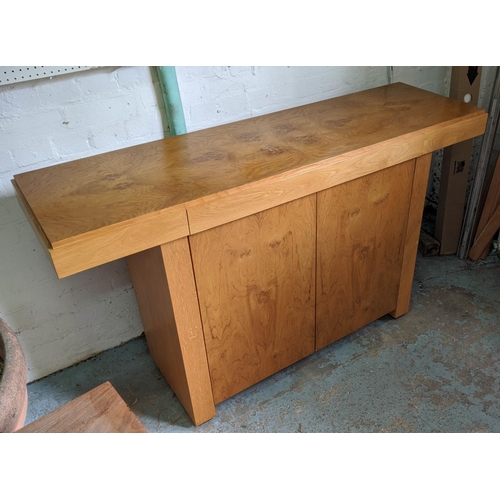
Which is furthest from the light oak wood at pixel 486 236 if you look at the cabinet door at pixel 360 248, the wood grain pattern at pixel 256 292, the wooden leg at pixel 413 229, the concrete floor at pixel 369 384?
the wood grain pattern at pixel 256 292

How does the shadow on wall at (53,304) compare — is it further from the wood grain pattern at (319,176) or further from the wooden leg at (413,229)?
the wooden leg at (413,229)

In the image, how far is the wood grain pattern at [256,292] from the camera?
163 centimetres

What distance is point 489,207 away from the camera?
2.56 m

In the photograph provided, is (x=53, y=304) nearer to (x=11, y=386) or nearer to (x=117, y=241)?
(x=117, y=241)

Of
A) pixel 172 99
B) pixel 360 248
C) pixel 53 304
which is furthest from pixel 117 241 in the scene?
pixel 360 248

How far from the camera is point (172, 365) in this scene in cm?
194

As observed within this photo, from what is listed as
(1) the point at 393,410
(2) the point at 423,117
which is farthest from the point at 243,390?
(2) the point at 423,117

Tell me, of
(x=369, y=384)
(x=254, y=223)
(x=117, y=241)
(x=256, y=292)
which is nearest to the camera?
(x=117, y=241)

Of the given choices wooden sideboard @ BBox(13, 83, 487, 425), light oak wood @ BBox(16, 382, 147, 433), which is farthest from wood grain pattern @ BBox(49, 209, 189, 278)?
light oak wood @ BBox(16, 382, 147, 433)

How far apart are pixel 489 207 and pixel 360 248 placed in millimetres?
991

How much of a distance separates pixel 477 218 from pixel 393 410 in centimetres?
124

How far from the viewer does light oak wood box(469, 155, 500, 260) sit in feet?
8.16

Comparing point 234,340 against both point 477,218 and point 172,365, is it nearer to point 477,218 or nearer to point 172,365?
point 172,365

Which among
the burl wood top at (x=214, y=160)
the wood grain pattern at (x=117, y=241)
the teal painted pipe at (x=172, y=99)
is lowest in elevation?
the wood grain pattern at (x=117, y=241)
